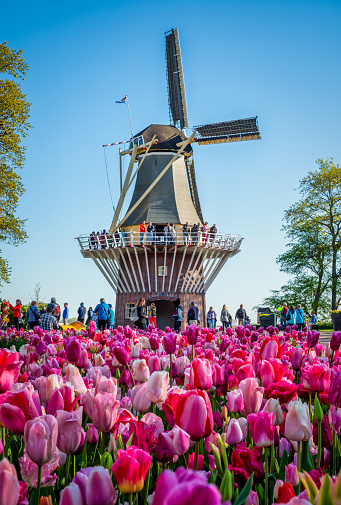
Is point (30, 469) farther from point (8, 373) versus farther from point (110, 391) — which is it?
point (8, 373)

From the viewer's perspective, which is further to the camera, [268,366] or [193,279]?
[193,279]

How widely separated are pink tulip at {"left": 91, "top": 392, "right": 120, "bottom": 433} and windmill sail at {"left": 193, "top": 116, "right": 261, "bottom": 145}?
3138cm

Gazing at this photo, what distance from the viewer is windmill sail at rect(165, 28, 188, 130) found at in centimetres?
3512

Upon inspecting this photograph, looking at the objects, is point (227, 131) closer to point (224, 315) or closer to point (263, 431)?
point (224, 315)

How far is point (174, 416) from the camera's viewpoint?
1.76 metres

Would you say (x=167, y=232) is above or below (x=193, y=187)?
below

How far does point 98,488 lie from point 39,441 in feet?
1.11

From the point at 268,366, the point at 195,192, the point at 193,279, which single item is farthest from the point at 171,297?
the point at 268,366

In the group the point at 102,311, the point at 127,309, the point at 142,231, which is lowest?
the point at 102,311

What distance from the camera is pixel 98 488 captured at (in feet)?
3.67

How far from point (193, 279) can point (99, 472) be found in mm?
27614

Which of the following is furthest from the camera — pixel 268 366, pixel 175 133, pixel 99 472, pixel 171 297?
pixel 175 133

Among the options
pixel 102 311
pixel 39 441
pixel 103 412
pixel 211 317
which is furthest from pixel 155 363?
pixel 211 317

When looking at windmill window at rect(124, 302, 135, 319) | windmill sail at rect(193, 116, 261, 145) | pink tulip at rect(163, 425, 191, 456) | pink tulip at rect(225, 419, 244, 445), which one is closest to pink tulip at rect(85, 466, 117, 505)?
pink tulip at rect(163, 425, 191, 456)
